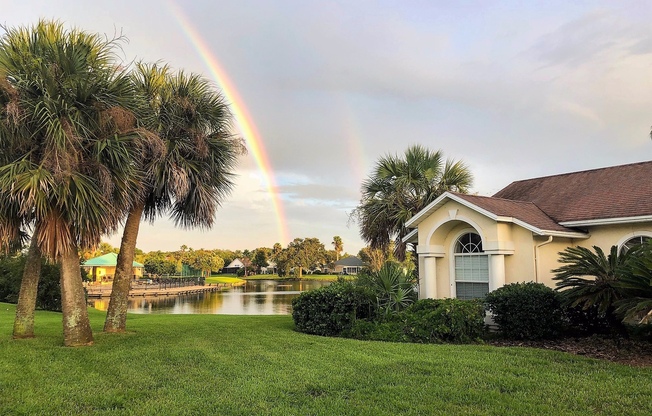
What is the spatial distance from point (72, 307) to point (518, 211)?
12.1m

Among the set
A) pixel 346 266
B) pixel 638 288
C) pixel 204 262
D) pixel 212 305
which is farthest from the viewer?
pixel 346 266

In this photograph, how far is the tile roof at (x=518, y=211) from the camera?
43.3ft

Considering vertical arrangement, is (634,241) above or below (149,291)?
above

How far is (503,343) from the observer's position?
416 inches

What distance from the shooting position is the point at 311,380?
673 cm

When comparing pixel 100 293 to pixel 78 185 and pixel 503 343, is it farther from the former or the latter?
pixel 503 343

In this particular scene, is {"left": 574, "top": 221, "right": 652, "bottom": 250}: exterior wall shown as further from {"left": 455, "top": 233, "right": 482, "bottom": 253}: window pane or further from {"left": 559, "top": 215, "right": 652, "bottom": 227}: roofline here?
{"left": 455, "top": 233, "right": 482, "bottom": 253}: window pane

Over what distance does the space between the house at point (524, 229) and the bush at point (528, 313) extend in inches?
83.2

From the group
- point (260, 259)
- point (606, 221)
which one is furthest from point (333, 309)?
point (260, 259)

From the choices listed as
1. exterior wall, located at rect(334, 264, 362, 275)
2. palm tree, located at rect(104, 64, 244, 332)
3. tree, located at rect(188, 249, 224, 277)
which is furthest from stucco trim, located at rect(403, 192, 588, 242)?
exterior wall, located at rect(334, 264, 362, 275)

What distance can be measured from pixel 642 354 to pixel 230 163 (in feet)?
34.3

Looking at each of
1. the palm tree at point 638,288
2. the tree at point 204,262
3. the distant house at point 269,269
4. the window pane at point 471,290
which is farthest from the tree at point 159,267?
the palm tree at point 638,288

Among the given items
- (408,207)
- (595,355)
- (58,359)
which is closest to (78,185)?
(58,359)

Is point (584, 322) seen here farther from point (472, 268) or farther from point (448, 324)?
point (472, 268)
